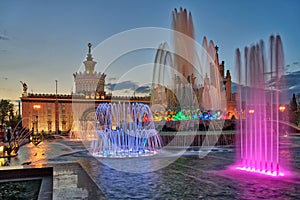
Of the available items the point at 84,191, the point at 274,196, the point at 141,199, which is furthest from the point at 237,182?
the point at 84,191

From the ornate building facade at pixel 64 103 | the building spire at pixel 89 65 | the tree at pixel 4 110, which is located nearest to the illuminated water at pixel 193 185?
the tree at pixel 4 110

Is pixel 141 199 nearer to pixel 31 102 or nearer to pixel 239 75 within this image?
pixel 239 75

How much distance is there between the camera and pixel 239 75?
10188 millimetres

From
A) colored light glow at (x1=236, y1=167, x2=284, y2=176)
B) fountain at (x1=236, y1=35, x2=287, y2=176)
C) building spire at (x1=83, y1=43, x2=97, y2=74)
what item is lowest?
colored light glow at (x1=236, y1=167, x2=284, y2=176)

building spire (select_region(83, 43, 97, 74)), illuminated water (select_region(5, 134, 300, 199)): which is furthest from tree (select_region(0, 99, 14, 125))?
illuminated water (select_region(5, 134, 300, 199))

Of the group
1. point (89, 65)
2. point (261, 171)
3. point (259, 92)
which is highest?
point (89, 65)

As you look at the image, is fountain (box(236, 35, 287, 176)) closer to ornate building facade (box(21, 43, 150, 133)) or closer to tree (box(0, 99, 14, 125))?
tree (box(0, 99, 14, 125))

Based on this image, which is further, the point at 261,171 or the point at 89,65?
the point at 89,65

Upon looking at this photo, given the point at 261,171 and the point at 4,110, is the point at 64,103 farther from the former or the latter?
the point at 261,171

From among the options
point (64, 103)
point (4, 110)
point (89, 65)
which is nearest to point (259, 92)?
point (4, 110)

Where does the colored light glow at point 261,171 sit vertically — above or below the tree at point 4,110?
below

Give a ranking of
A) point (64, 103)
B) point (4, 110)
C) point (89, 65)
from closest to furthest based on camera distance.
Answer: point (4, 110), point (64, 103), point (89, 65)

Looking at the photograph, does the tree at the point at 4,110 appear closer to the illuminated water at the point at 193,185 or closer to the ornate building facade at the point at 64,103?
the ornate building facade at the point at 64,103

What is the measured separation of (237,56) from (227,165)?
3.46 m
